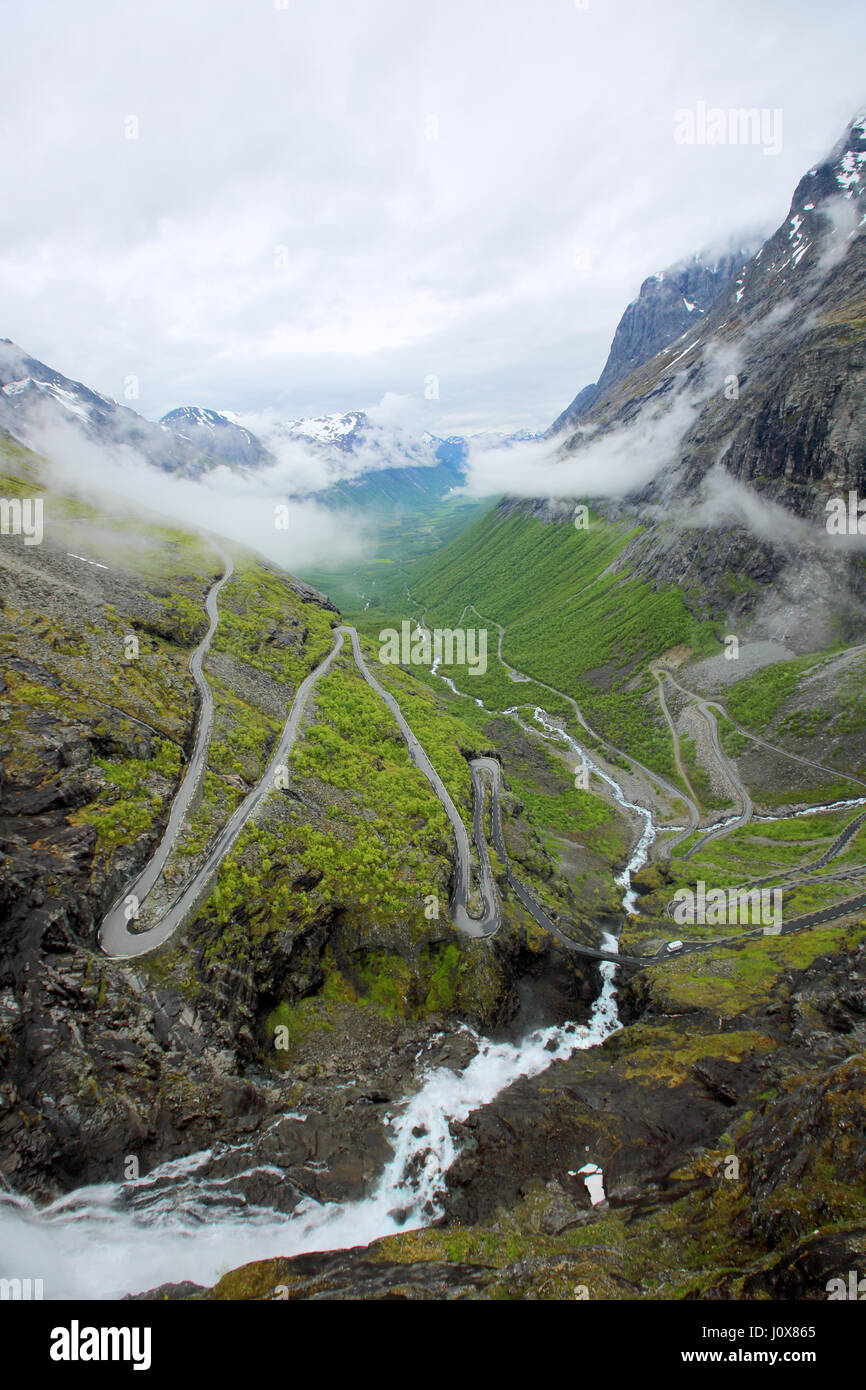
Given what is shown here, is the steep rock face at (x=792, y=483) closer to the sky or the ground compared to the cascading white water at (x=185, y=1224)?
closer to the sky

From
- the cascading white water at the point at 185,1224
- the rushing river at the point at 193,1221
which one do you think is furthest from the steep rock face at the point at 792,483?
the cascading white water at the point at 185,1224

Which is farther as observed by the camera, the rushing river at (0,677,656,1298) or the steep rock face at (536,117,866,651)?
the steep rock face at (536,117,866,651)

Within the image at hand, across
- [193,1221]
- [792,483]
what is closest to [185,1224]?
[193,1221]

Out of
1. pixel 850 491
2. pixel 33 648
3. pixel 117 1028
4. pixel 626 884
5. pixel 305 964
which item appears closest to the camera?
pixel 117 1028

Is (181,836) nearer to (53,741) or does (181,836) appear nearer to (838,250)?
(53,741)

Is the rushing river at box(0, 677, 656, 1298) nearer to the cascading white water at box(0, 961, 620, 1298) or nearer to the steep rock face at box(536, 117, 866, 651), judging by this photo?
the cascading white water at box(0, 961, 620, 1298)

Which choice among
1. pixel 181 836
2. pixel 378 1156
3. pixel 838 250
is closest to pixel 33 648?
pixel 181 836

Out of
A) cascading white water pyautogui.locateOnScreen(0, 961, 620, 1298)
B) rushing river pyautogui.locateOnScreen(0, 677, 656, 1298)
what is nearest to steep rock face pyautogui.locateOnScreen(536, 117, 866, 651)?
rushing river pyautogui.locateOnScreen(0, 677, 656, 1298)

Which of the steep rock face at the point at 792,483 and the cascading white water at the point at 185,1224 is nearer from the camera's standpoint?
the cascading white water at the point at 185,1224

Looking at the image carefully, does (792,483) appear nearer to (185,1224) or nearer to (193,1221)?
(193,1221)

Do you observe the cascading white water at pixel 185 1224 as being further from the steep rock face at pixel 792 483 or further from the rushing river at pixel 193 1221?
the steep rock face at pixel 792 483

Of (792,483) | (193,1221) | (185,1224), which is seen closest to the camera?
(185,1224)
